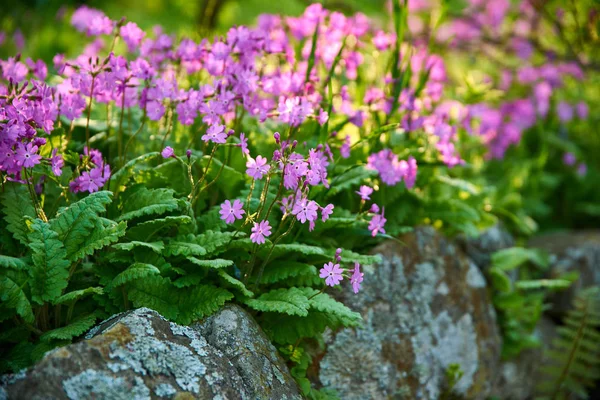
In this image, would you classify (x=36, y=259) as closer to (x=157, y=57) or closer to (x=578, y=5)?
(x=157, y=57)

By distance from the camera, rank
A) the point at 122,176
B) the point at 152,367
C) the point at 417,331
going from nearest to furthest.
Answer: the point at 152,367 < the point at 122,176 < the point at 417,331

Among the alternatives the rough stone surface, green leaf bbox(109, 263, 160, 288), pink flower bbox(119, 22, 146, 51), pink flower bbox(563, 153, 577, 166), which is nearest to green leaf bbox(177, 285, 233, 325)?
green leaf bbox(109, 263, 160, 288)

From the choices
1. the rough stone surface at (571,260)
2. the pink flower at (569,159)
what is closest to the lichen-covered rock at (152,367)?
the rough stone surface at (571,260)

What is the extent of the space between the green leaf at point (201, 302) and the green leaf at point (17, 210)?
51 centimetres

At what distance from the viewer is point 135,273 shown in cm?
176

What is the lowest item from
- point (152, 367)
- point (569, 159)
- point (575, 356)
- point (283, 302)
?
point (575, 356)

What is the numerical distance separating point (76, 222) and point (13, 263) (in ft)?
0.72

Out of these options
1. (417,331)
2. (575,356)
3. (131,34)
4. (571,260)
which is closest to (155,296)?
(131,34)

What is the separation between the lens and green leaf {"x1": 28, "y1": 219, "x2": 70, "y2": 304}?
1718 mm

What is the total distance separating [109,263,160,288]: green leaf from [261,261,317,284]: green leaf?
44 cm

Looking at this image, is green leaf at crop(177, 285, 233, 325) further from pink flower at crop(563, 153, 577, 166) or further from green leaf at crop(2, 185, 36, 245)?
pink flower at crop(563, 153, 577, 166)

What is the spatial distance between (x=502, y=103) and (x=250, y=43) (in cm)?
321

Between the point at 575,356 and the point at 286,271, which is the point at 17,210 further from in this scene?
Answer: the point at 575,356

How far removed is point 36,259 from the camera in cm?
172
